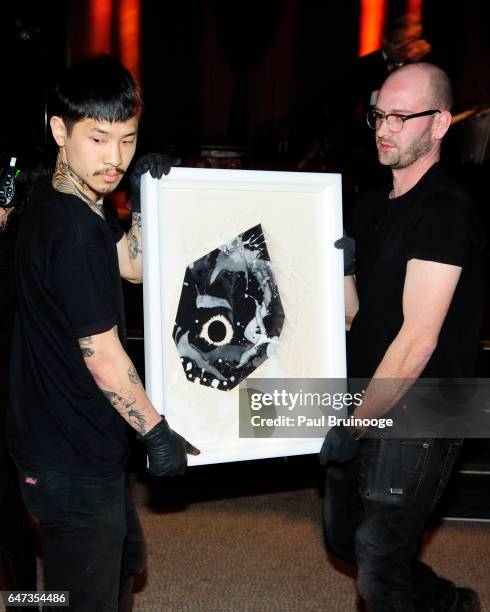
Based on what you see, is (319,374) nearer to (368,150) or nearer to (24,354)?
(24,354)

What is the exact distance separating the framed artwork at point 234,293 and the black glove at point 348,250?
25 mm

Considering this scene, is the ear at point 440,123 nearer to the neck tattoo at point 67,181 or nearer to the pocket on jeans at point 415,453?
the pocket on jeans at point 415,453

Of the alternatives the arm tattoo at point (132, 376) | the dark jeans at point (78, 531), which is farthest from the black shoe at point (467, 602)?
the arm tattoo at point (132, 376)

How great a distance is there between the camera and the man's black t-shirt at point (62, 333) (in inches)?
51.9

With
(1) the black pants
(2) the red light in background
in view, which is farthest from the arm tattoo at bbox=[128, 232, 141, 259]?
(2) the red light in background

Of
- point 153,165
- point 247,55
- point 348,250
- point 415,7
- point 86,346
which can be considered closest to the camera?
point 86,346

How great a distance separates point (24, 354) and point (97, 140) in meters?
0.44

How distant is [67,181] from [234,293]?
1.57 ft

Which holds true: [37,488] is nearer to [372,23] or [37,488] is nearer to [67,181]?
[67,181]

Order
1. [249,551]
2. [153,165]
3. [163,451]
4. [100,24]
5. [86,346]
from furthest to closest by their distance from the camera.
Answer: [100,24] → [249,551] → [153,165] → [163,451] → [86,346]

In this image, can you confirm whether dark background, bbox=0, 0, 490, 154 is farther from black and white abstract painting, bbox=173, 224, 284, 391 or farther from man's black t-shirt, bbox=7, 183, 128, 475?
man's black t-shirt, bbox=7, 183, 128, 475

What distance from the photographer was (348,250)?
1.80m

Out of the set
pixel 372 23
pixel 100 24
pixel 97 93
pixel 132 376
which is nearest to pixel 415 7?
pixel 372 23

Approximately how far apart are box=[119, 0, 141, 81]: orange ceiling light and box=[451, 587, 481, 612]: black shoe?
8.15 meters
